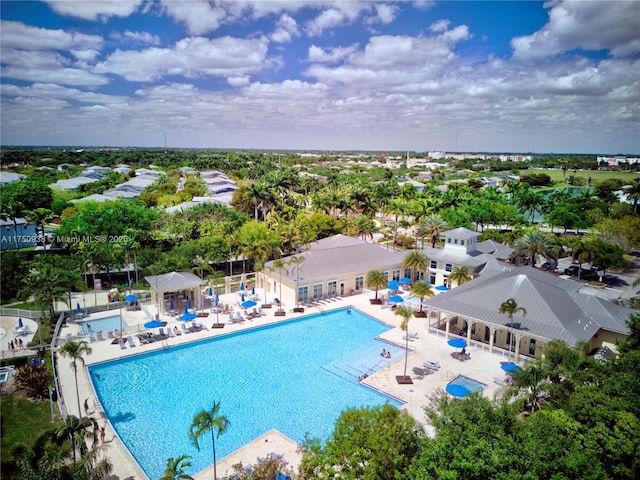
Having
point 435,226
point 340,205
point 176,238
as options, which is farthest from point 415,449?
point 340,205

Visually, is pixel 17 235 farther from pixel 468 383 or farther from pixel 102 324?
pixel 468 383

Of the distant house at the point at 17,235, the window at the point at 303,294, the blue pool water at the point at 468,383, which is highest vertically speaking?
the distant house at the point at 17,235

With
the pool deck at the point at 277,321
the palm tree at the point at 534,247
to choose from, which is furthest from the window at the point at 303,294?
the palm tree at the point at 534,247

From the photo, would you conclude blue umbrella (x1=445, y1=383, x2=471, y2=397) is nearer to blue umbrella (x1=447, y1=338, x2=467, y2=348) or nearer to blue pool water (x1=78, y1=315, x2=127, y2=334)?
blue umbrella (x1=447, y1=338, x2=467, y2=348)

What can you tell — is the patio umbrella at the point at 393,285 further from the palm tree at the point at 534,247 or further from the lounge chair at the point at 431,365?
the lounge chair at the point at 431,365

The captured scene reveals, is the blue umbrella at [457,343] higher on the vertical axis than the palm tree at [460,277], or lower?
lower

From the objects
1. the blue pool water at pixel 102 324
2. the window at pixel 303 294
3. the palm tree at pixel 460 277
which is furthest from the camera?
the window at pixel 303 294

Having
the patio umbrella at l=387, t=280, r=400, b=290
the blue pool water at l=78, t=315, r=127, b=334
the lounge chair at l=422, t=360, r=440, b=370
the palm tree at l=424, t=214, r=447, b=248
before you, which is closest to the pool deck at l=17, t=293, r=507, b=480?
the lounge chair at l=422, t=360, r=440, b=370
